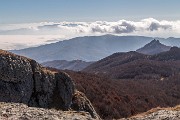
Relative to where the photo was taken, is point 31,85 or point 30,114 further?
point 31,85

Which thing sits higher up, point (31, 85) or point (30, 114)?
point (30, 114)

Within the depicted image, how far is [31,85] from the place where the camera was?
101250 millimetres

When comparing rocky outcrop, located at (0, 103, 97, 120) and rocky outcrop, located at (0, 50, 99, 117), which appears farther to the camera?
rocky outcrop, located at (0, 50, 99, 117)

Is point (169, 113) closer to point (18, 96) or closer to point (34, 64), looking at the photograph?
point (18, 96)

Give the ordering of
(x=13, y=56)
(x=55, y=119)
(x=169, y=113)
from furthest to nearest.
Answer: (x=13, y=56) < (x=169, y=113) < (x=55, y=119)

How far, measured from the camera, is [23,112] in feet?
126

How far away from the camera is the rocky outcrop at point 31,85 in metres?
93.2

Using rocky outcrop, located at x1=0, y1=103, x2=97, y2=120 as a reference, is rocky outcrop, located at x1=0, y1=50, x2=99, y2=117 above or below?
below

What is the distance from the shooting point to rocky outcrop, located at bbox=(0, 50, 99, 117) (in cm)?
9319

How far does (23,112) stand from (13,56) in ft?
202

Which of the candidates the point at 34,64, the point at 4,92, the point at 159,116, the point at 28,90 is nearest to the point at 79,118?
the point at 159,116

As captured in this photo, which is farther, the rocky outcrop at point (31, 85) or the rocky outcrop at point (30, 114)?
the rocky outcrop at point (31, 85)

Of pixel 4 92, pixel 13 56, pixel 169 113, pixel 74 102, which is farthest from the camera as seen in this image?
pixel 74 102

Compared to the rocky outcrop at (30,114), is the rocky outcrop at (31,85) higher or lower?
lower
